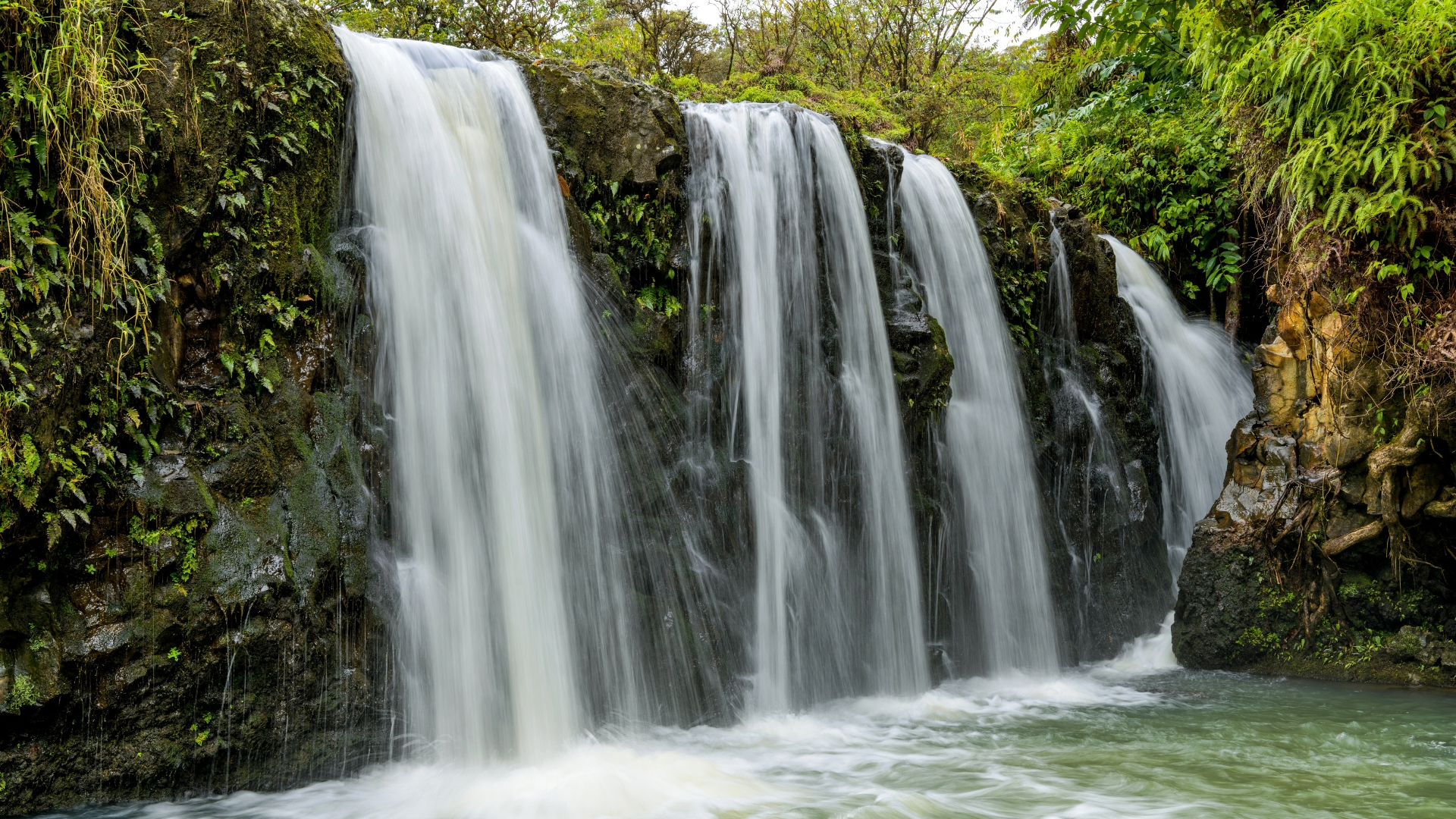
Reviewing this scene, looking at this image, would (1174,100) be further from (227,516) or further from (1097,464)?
(227,516)

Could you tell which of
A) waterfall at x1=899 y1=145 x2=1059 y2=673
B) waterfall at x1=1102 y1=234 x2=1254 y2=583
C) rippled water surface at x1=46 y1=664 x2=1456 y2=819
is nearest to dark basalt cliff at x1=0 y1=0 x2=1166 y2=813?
rippled water surface at x1=46 y1=664 x2=1456 y2=819

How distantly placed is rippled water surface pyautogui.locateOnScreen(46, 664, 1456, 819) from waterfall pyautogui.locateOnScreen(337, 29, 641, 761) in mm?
415

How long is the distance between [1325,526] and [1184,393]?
2794mm

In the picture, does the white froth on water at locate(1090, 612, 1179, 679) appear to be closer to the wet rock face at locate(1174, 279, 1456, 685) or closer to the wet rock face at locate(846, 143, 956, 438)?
the wet rock face at locate(1174, 279, 1456, 685)

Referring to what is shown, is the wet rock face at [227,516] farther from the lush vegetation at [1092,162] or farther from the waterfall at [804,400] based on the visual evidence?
the waterfall at [804,400]

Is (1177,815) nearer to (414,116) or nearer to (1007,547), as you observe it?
(1007,547)

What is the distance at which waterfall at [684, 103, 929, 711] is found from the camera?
21.1ft

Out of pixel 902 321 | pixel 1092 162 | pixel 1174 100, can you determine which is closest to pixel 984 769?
pixel 902 321

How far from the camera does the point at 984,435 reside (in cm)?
779

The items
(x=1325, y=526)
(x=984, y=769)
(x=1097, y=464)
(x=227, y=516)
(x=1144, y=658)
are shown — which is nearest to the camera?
(x=227, y=516)

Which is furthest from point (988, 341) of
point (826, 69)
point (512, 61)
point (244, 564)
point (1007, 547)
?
point (826, 69)

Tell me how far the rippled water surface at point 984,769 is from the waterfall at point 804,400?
1.59ft

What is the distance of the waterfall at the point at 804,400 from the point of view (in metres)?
6.42

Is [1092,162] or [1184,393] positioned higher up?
[1092,162]
